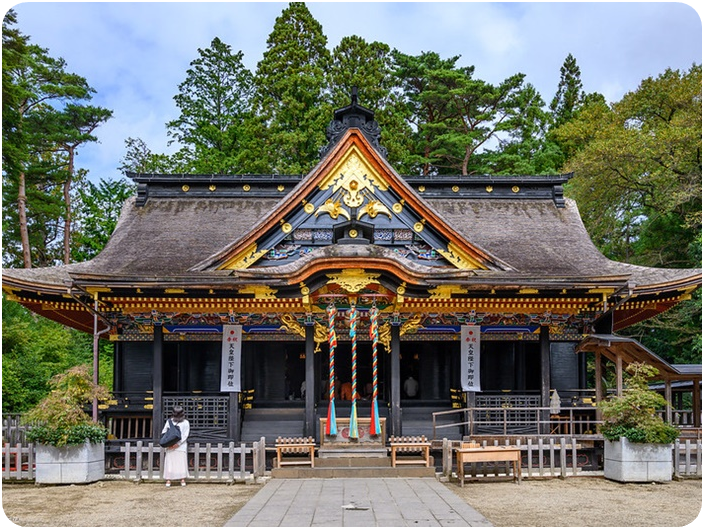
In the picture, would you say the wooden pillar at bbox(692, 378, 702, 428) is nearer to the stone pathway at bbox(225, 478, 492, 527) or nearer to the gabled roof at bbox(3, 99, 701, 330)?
the gabled roof at bbox(3, 99, 701, 330)

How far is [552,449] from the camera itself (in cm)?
1413

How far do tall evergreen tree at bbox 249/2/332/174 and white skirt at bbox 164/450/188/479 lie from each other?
21.0 m

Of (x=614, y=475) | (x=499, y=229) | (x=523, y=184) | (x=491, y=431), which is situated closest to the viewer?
(x=614, y=475)

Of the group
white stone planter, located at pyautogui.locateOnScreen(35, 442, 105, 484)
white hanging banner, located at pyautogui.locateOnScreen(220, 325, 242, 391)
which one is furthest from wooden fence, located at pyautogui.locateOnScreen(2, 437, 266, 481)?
white hanging banner, located at pyautogui.locateOnScreen(220, 325, 242, 391)

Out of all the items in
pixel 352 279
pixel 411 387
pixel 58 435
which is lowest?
pixel 58 435

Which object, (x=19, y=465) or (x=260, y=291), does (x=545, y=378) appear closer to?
(x=260, y=291)

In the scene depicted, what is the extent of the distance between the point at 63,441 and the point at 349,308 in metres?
6.92

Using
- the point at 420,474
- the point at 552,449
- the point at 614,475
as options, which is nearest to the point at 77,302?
the point at 420,474

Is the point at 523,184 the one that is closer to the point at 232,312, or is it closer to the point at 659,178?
the point at 659,178

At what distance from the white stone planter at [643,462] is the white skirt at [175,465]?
27.5 ft

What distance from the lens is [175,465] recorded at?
13.6m

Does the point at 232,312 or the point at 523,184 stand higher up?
the point at 523,184

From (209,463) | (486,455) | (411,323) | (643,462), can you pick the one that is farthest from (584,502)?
(209,463)

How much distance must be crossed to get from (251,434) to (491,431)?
5.69 metres
